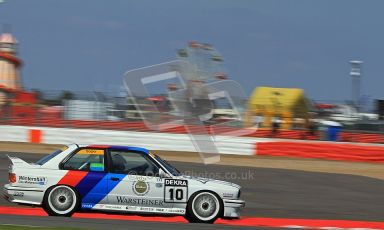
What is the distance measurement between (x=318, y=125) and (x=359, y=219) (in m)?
14.3

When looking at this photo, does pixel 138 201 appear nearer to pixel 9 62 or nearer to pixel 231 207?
pixel 231 207

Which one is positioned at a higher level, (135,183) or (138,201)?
(135,183)

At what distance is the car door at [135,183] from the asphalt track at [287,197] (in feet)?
2.37

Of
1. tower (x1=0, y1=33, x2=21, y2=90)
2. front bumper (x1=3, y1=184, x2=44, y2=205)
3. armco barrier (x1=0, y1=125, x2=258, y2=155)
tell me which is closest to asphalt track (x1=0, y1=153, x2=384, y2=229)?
front bumper (x1=3, y1=184, x2=44, y2=205)

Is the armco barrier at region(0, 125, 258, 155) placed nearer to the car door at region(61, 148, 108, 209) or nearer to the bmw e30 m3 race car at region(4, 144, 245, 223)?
the bmw e30 m3 race car at region(4, 144, 245, 223)

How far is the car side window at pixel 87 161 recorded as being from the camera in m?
9.14

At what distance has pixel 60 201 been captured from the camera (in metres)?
8.95

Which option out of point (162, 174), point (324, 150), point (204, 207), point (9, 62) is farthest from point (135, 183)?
point (9, 62)

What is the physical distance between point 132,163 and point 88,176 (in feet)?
2.25

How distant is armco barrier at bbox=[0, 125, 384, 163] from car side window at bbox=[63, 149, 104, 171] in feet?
Result: 48.6

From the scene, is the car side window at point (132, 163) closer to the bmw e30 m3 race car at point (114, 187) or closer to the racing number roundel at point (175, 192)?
the bmw e30 m3 race car at point (114, 187)

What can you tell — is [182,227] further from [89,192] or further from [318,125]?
[318,125]

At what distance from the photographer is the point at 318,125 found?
25.8 m

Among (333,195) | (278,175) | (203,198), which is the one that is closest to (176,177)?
(203,198)
